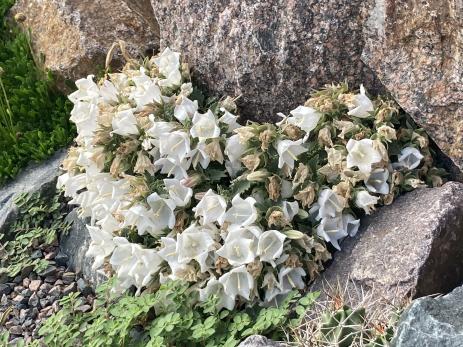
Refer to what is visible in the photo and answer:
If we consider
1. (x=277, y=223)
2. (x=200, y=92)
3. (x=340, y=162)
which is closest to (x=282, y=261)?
(x=277, y=223)

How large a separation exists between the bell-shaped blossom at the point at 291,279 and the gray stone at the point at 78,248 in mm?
1220

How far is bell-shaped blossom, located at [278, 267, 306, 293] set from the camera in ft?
11.9

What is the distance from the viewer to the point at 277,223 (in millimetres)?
3613

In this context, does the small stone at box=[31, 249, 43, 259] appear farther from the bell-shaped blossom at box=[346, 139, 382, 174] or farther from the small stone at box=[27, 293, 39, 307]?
the bell-shaped blossom at box=[346, 139, 382, 174]

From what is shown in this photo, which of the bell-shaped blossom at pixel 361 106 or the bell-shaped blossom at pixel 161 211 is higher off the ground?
the bell-shaped blossom at pixel 361 106

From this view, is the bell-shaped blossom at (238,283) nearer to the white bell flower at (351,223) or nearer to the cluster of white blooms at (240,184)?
the cluster of white blooms at (240,184)

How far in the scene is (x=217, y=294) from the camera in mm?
3654

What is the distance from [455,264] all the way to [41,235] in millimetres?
2546

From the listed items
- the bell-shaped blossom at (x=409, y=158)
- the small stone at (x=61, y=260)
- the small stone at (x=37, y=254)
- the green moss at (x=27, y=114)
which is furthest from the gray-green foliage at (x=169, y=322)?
the green moss at (x=27, y=114)

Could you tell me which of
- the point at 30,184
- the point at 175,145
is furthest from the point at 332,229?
A: the point at 30,184

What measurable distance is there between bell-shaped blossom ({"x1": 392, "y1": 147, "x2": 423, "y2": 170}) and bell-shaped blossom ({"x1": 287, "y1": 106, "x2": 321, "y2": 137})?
407mm

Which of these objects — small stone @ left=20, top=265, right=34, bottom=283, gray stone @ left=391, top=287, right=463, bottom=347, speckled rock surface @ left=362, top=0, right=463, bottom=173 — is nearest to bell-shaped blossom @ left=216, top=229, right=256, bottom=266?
speckled rock surface @ left=362, top=0, right=463, bottom=173

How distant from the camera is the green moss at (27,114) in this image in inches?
213

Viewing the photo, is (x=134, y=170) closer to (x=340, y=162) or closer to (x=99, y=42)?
(x=340, y=162)
